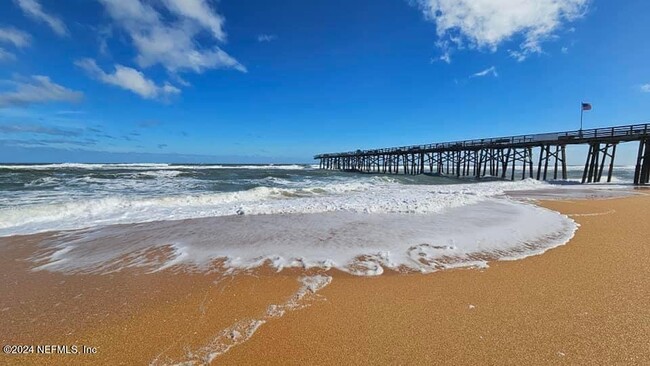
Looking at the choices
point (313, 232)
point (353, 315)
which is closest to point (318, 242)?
point (313, 232)

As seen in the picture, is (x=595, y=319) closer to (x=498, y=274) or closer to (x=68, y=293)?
(x=498, y=274)

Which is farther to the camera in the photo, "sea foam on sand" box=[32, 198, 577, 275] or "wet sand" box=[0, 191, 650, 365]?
"sea foam on sand" box=[32, 198, 577, 275]

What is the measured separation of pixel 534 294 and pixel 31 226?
36.7 feet

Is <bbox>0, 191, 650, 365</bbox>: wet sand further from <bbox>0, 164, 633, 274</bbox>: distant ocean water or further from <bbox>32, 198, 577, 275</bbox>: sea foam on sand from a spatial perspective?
<bbox>0, 164, 633, 274</bbox>: distant ocean water

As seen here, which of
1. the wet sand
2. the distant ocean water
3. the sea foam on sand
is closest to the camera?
the wet sand

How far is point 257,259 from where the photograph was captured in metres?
5.32

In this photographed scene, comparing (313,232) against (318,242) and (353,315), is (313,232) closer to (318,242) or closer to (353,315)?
(318,242)

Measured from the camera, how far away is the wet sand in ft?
8.65

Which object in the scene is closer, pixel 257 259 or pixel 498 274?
pixel 498 274

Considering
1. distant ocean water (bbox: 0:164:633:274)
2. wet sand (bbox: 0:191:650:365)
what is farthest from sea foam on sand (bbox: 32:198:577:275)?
wet sand (bbox: 0:191:650:365)

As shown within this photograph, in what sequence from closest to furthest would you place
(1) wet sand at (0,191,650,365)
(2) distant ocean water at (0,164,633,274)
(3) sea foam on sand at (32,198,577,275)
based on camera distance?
(1) wet sand at (0,191,650,365) < (3) sea foam on sand at (32,198,577,275) < (2) distant ocean water at (0,164,633,274)

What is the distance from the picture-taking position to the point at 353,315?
3279mm

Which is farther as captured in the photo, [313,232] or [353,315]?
[313,232]

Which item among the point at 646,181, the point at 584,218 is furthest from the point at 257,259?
the point at 646,181
